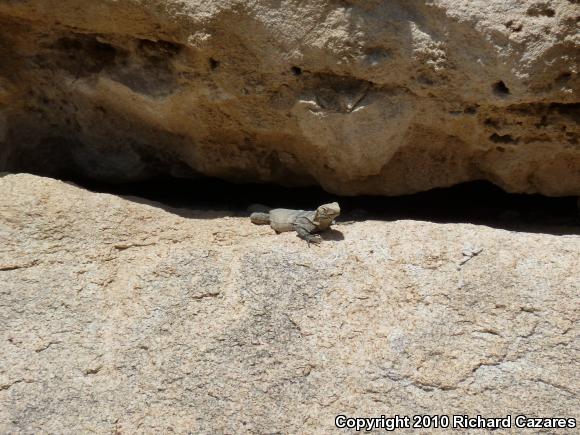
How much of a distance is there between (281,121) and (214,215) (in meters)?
0.72

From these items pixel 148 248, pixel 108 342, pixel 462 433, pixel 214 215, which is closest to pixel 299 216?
pixel 214 215

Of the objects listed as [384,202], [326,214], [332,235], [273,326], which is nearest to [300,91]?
[326,214]

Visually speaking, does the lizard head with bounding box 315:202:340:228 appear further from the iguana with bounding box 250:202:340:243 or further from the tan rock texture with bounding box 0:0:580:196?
the tan rock texture with bounding box 0:0:580:196

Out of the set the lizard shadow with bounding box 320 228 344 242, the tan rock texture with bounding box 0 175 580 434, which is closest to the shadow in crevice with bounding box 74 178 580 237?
the lizard shadow with bounding box 320 228 344 242

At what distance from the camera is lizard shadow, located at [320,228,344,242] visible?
3.78m

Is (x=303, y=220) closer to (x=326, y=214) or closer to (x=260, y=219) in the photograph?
(x=326, y=214)

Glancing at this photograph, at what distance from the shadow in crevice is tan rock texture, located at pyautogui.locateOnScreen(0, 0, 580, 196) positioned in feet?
0.79

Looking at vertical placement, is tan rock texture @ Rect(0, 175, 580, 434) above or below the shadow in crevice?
below

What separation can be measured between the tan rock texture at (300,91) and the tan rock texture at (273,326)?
0.49m

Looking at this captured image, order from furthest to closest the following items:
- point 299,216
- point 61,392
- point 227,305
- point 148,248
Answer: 1. point 299,216
2. point 148,248
3. point 227,305
4. point 61,392

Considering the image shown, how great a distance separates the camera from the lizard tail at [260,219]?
4195 millimetres

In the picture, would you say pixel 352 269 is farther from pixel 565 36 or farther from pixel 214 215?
pixel 565 36

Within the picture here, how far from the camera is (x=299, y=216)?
4012 millimetres

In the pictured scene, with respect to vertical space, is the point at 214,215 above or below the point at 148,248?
above
